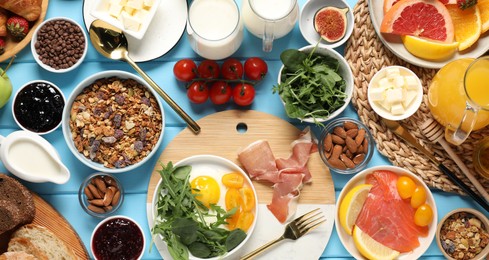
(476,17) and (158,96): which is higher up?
(476,17)

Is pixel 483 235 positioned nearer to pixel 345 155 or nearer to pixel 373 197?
pixel 373 197

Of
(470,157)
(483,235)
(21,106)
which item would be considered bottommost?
(483,235)

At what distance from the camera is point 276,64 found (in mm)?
2199

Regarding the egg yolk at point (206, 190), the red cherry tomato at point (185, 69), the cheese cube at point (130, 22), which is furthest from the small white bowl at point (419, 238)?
the cheese cube at point (130, 22)

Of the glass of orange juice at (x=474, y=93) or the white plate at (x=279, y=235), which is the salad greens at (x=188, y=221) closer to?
the white plate at (x=279, y=235)

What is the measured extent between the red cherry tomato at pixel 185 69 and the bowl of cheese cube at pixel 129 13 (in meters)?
0.15

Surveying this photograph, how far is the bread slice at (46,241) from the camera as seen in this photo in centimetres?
209

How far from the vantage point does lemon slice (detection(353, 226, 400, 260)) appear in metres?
2.08

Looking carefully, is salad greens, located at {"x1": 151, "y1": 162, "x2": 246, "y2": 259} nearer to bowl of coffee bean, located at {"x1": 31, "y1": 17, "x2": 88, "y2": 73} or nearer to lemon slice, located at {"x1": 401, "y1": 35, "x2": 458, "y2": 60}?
bowl of coffee bean, located at {"x1": 31, "y1": 17, "x2": 88, "y2": 73}

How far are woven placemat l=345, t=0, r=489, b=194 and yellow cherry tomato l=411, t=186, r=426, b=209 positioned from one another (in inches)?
1.9

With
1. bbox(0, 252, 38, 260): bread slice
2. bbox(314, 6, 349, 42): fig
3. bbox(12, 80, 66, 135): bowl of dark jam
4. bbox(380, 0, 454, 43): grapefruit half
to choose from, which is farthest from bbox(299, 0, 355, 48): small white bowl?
bbox(0, 252, 38, 260): bread slice

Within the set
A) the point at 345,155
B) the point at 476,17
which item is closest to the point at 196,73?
the point at 345,155

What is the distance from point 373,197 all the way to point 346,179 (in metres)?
0.11

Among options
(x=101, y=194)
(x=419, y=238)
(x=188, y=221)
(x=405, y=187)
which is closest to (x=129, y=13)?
(x=101, y=194)
